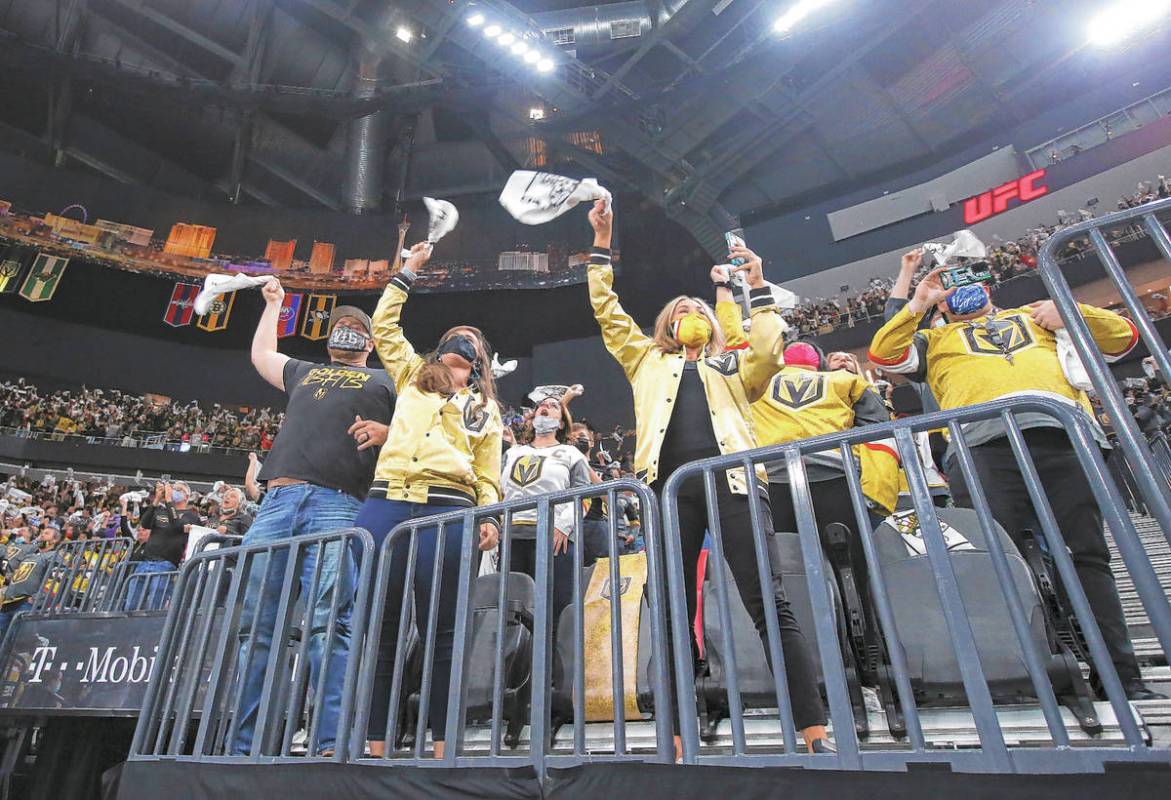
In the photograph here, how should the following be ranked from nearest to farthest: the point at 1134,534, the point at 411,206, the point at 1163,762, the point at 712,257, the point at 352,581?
the point at 1163,762
the point at 1134,534
the point at 352,581
the point at 712,257
the point at 411,206

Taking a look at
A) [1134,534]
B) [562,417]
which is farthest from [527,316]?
[1134,534]

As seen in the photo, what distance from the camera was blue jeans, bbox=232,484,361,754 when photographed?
98.7 inches

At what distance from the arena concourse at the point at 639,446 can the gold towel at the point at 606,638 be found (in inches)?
0.7

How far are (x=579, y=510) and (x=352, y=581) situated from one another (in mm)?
1176

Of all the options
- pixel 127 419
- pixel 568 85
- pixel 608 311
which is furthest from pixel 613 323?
pixel 127 419

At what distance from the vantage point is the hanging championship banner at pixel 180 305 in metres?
19.9

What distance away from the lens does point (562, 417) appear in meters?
4.61

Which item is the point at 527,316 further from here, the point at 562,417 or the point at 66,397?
the point at 562,417

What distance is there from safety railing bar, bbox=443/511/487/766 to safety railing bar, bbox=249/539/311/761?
0.75 meters

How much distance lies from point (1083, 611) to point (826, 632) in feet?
1.73

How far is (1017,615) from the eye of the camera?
150 cm

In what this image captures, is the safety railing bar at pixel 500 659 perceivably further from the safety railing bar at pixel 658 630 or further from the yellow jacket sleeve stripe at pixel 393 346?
the yellow jacket sleeve stripe at pixel 393 346

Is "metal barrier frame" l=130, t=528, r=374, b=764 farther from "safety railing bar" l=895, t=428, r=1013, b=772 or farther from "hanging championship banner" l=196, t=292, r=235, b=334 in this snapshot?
"hanging championship banner" l=196, t=292, r=235, b=334

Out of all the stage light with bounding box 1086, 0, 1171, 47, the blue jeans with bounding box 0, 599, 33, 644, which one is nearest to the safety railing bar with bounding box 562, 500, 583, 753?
the blue jeans with bounding box 0, 599, 33, 644
